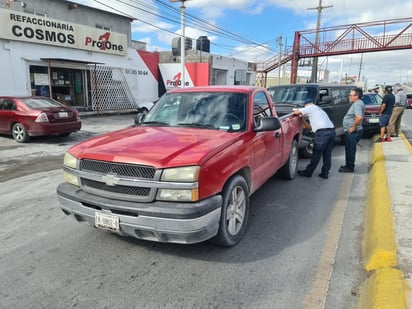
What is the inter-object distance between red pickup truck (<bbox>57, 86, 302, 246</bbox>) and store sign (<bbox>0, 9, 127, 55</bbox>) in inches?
585

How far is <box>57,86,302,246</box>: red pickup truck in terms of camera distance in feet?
9.74

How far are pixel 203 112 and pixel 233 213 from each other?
4.87 feet

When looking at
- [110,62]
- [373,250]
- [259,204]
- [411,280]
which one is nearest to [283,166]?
[259,204]

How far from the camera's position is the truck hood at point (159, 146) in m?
3.04

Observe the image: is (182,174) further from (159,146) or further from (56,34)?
(56,34)

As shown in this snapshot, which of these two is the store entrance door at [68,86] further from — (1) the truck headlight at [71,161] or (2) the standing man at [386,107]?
(1) the truck headlight at [71,161]

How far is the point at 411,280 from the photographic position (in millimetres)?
2793

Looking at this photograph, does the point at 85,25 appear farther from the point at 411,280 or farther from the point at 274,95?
the point at 411,280

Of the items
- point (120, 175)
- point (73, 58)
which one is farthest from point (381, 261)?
point (73, 58)

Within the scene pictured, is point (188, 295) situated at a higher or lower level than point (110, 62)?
lower

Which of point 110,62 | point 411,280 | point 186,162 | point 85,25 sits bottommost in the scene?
point 411,280

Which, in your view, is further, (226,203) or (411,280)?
(226,203)

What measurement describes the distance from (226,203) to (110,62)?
769 inches

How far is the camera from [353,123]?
271 inches
